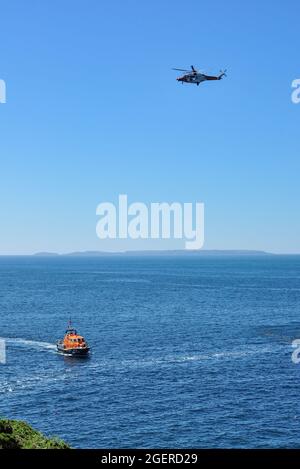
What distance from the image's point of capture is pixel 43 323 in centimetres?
13888

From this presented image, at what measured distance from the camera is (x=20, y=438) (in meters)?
40.7

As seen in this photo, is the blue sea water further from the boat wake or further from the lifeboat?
the lifeboat

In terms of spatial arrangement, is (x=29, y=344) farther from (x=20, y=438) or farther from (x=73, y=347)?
(x=20, y=438)

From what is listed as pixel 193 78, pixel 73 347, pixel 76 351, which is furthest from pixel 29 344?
pixel 193 78

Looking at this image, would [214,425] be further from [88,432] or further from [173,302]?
[173,302]

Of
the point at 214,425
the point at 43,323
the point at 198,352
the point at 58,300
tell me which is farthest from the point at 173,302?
the point at 214,425

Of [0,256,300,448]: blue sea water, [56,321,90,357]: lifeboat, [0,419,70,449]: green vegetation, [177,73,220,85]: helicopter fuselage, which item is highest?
[177,73,220,85]: helicopter fuselage

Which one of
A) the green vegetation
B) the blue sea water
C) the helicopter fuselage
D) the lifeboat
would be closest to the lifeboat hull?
the lifeboat

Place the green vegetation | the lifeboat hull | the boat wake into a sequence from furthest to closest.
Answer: the boat wake → the lifeboat hull → the green vegetation

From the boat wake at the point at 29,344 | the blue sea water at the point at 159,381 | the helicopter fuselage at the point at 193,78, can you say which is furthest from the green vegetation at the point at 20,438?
the boat wake at the point at 29,344

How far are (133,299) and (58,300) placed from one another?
1042 inches

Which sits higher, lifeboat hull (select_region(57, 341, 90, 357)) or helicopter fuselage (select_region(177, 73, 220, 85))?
helicopter fuselage (select_region(177, 73, 220, 85))

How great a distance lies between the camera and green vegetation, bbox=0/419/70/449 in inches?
1488

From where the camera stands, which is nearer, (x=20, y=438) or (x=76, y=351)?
(x=20, y=438)
